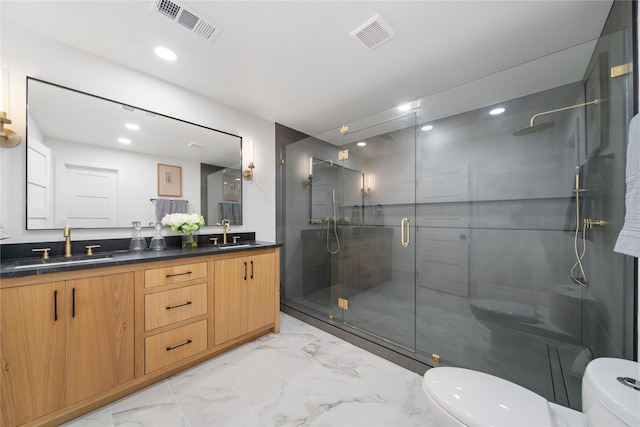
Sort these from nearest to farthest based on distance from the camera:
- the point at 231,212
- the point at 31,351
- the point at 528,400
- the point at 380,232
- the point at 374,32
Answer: the point at 528,400 → the point at 31,351 → the point at 374,32 → the point at 231,212 → the point at 380,232

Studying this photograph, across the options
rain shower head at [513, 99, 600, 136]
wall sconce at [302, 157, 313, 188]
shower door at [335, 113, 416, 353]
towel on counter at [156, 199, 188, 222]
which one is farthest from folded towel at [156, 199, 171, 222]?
rain shower head at [513, 99, 600, 136]

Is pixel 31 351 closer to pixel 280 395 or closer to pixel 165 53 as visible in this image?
pixel 280 395

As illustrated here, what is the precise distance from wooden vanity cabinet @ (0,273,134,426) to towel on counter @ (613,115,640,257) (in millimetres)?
2493

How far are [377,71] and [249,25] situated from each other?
1.05 meters

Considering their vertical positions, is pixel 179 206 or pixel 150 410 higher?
pixel 179 206

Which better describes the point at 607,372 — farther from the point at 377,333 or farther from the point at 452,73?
the point at 452,73

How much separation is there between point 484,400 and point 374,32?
80.9 inches

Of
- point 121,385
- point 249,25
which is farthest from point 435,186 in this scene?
point 121,385

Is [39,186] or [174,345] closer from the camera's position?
[39,186]

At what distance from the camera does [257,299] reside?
6.98 feet

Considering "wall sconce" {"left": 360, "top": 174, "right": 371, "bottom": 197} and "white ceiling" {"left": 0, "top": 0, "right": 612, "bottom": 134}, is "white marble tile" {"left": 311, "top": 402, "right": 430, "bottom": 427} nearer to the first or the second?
A: "wall sconce" {"left": 360, "top": 174, "right": 371, "bottom": 197}

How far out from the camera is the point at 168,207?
81.0 inches

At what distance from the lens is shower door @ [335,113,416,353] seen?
7.70ft

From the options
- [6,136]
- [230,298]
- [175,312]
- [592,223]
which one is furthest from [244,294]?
[592,223]
